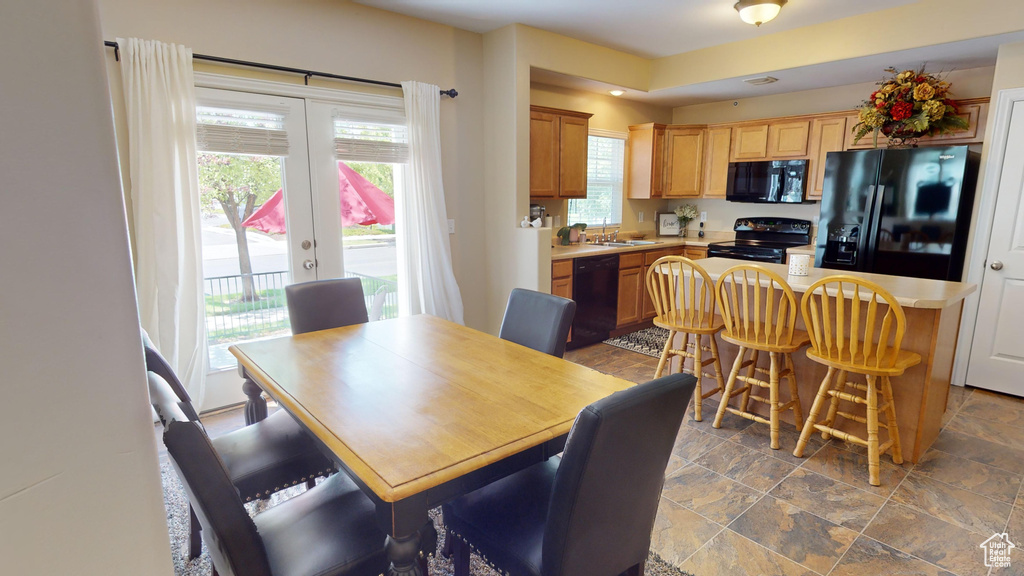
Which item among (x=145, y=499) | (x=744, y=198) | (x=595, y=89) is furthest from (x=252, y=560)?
(x=744, y=198)

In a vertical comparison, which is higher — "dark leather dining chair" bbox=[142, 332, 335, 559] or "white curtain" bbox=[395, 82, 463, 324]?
"white curtain" bbox=[395, 82, 463, 324]

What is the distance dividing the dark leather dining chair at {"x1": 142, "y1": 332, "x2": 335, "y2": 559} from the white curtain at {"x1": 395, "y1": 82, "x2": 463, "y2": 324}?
1947 mm

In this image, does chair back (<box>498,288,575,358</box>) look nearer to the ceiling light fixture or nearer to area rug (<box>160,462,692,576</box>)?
area rug (<box>160,462,692,576</box>)

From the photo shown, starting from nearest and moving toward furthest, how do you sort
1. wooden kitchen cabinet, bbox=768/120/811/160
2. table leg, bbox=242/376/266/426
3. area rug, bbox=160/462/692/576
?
area rug, bbox=160/462/692/576 < table leg, bbox=242/376/266/426 < wooden kitchen cabinet, bbox=768/120/811/160

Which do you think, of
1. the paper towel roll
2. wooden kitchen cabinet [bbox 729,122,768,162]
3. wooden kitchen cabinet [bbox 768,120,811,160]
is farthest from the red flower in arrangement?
the paper towel roll

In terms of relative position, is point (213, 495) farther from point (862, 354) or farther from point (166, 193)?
point (862, 354)

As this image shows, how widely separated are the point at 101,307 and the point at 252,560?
112 cm

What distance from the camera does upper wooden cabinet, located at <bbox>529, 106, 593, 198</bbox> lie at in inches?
176

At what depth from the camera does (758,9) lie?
3.16m

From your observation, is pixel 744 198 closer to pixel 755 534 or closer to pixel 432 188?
pixel 432 188

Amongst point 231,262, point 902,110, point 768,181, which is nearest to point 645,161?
point 768,181

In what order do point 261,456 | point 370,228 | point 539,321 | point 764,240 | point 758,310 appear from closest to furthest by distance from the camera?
point 261,456
point 539,321
point 758,310
point 370,228
point 764,240

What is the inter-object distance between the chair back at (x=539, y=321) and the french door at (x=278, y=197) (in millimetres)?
1135

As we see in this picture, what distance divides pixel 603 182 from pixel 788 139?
183 centimetres
